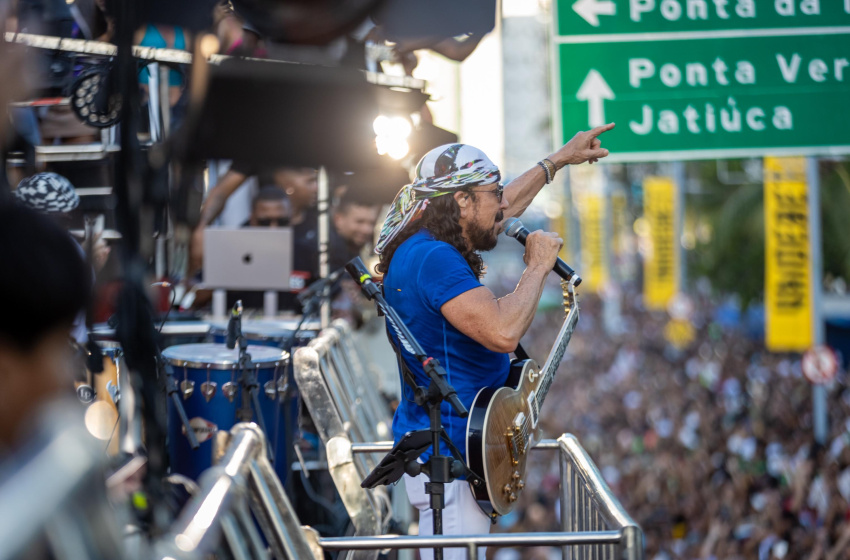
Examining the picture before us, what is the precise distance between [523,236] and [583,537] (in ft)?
4.81

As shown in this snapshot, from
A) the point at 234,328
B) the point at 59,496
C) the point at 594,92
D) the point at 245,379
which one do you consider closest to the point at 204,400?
the point at 245,379

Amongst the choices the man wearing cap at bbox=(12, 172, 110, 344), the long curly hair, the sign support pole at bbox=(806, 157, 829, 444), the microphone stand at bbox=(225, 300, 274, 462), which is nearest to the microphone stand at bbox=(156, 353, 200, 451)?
the microphone stand at bbox=(225, 300, 274, 462)

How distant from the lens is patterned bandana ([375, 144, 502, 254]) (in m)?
3.47

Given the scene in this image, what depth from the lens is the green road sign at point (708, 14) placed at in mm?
6082

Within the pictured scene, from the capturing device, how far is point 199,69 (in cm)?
515

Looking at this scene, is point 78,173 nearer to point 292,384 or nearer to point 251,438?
point 292,384

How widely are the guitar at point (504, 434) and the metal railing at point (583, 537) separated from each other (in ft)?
0.71

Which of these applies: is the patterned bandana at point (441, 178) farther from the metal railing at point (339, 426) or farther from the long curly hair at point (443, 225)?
the metal railing at point (339, 426)

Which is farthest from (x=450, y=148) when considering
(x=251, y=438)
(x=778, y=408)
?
(x=778, y=408)

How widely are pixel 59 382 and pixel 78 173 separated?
4199 millimetres

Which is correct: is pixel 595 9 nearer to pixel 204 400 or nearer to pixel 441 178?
pixel 441 178

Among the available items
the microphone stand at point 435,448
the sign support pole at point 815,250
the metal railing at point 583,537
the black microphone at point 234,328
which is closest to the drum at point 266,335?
the black microphone at point 234,328

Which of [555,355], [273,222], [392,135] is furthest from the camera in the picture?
[273,222]

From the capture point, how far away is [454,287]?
318 centimetres
